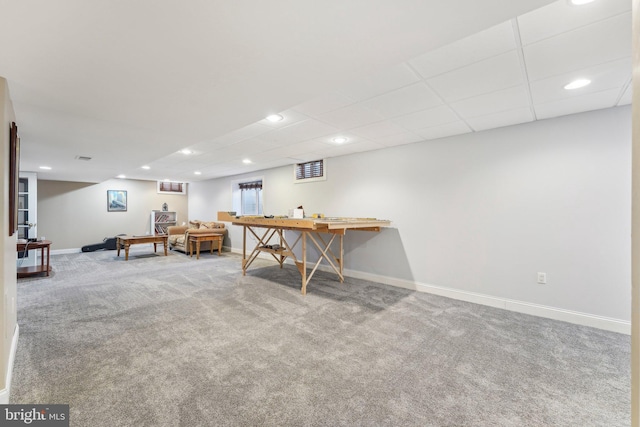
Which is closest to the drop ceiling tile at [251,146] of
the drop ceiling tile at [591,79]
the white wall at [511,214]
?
the white wall at [511,214]

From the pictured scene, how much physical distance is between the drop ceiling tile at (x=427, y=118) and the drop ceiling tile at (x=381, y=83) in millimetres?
696

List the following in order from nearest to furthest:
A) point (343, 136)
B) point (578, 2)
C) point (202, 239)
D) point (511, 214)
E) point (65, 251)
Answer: point (578, 2) → point (511, 214) → point (343, 136) → point (202, 239) → point (65, 251)

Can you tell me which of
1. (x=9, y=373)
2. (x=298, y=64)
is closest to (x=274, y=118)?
(x=298, y=64)

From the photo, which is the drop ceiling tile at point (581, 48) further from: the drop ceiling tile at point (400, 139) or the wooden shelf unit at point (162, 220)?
the wooden shelf unit at point (162, 220)

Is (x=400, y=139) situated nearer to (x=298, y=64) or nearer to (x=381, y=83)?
(x=381, y=83)

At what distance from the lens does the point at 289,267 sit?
17.9 feet

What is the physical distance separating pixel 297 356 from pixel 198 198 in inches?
309

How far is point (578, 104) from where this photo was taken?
2604mm

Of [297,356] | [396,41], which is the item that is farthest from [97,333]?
[396,41]

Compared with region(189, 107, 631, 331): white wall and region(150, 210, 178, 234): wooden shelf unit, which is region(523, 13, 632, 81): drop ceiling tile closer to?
region(189, 107, 631, 331): white wall

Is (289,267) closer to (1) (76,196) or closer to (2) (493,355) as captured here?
Answer: (2) (493,355)

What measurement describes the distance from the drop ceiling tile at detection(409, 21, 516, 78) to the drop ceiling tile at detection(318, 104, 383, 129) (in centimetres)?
81

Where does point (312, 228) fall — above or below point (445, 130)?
below

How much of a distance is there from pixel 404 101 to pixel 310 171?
3.08 meters
